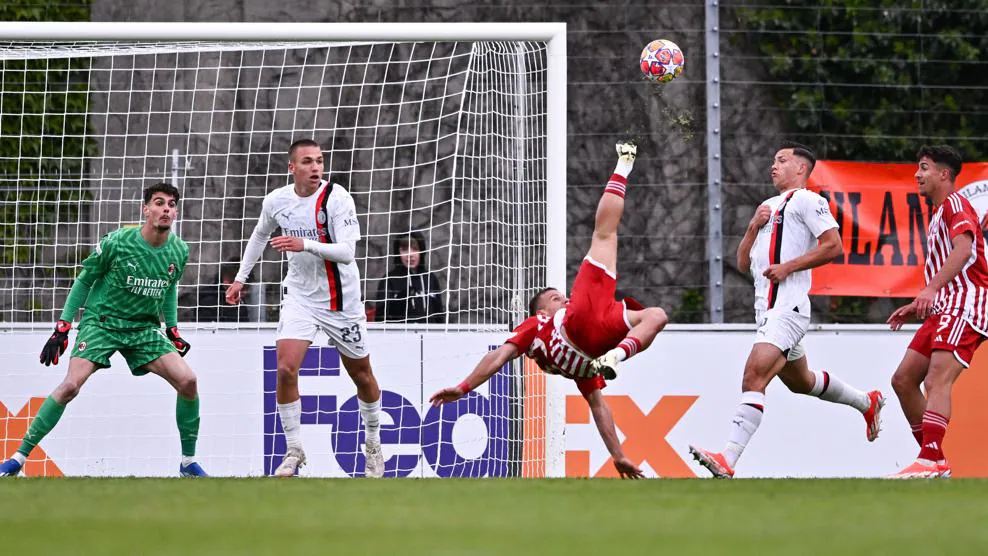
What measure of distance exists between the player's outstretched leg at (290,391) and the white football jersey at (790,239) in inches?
107

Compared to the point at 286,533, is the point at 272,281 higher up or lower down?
higher up

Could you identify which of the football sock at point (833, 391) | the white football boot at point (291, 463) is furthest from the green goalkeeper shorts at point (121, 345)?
the football sock at point (833, 391)

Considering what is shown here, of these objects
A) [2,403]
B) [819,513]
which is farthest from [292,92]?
[819,513]

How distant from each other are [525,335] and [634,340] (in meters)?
0.78

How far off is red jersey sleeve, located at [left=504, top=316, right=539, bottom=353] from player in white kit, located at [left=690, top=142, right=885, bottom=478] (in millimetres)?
1239

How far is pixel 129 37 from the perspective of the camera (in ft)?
31.6

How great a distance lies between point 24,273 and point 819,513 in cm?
820

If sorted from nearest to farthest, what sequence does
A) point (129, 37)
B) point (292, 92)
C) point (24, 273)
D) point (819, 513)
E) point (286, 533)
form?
1. point (286, 533)
2. point (819, 513)
3. point (129, 37)
4. point (24, 273)
5. point (292, 92)

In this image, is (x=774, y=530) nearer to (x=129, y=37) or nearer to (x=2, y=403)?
(x=129, y=37)

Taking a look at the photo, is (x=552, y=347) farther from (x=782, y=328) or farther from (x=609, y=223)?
(x=782, y=328)

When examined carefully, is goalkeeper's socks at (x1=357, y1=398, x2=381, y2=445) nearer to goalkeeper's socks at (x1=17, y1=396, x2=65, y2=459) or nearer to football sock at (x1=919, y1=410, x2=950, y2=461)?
goalkeeper's socks at (x1=17, y1=396, x2=65, y2=459)

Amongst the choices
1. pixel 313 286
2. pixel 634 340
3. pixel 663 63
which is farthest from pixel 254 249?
pixel 663 63

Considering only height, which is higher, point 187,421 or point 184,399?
point 184,399

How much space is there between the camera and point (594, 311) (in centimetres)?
802
